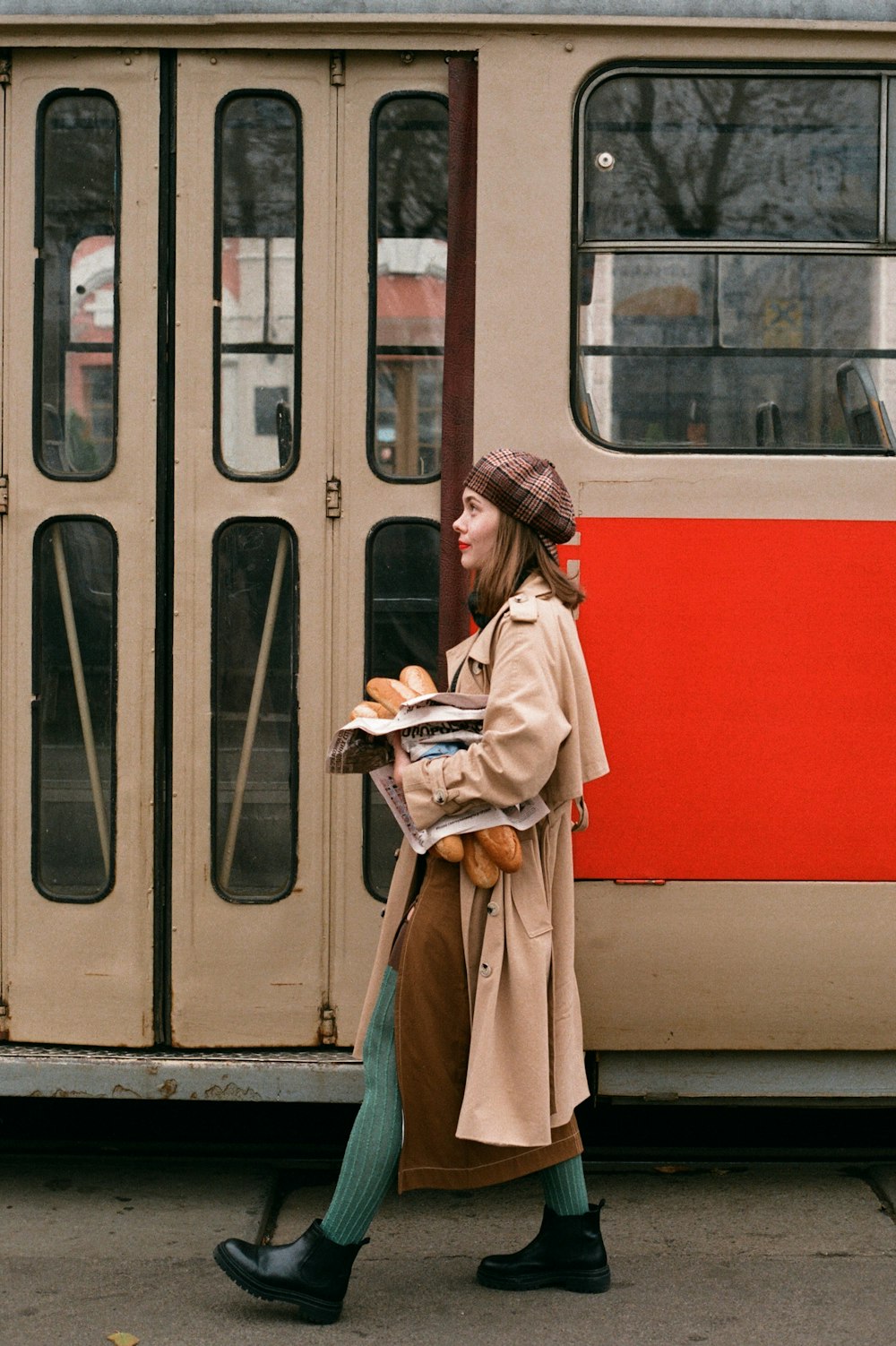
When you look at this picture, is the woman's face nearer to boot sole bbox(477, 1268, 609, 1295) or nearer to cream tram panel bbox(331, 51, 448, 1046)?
cream tram panel bbox(331, 51, 448, 1046)

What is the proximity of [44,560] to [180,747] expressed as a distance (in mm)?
598

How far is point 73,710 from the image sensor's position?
411cm

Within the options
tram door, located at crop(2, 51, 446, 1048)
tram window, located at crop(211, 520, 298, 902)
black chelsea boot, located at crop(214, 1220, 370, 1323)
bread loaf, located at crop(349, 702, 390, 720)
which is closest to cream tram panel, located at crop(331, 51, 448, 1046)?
tram door, located at crop(2, 51, 446, 1048)

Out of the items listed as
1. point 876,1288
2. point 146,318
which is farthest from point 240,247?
point 876,1288

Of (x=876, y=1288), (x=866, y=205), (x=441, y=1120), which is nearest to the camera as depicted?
(x=441, y=1120)

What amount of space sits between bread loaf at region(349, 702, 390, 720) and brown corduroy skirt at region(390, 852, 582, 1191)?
0.36 metres

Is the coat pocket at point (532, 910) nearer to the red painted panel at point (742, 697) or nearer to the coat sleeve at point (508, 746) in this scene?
the coat sleeve at point (508, 746)

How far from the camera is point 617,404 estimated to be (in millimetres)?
3963

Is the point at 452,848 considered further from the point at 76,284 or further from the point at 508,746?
the point at 76,284

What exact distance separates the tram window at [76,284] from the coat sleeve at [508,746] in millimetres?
1341

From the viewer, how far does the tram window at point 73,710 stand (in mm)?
4078

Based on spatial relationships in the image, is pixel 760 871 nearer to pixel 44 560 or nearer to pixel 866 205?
pixel 866 205

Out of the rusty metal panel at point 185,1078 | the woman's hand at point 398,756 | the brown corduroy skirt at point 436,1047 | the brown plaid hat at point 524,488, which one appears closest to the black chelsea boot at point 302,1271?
the brown corduroy skirt at point 436,1047

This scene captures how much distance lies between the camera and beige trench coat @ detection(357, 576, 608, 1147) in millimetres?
3277
